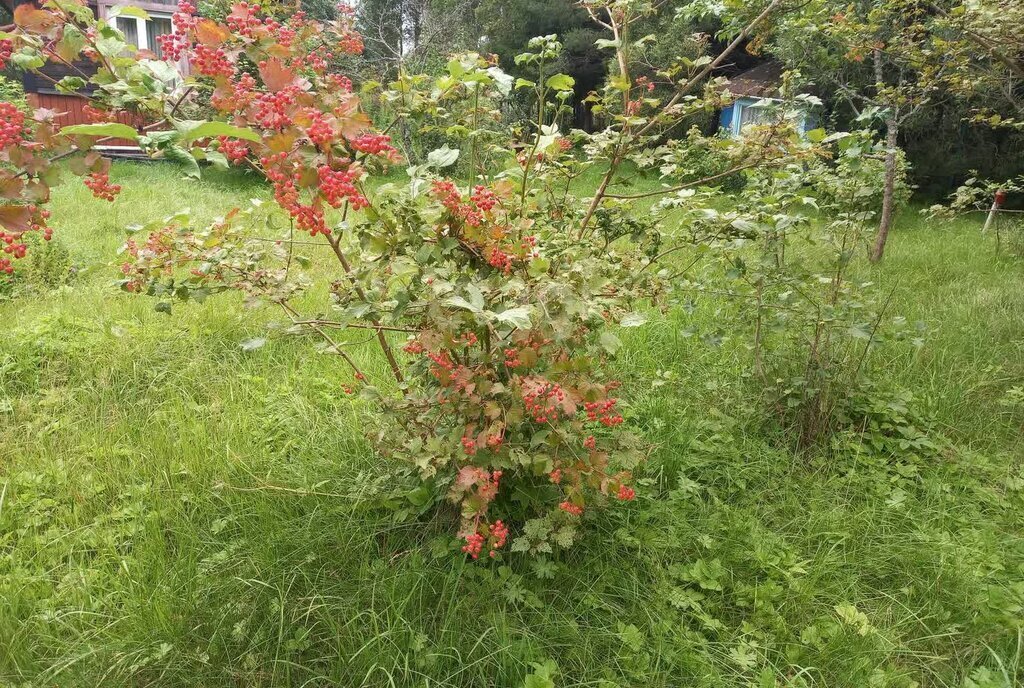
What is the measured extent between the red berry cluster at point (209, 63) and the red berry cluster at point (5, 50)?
1.13ft

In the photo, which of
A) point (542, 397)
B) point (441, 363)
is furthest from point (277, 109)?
point (542, 397)

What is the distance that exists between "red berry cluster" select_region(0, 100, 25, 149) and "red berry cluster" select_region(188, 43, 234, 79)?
32cm

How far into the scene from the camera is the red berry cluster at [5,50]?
127 centimetres

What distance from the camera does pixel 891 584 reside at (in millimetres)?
2055

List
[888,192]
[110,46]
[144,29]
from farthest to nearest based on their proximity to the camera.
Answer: [144,29], [888,192], [110,46]

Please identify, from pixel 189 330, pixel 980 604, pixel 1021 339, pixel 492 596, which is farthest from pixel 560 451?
pixel 1021 339

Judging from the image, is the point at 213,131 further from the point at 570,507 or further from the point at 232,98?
the point at 570,507

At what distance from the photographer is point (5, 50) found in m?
1.34

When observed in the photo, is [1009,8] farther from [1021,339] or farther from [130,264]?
[130,264]

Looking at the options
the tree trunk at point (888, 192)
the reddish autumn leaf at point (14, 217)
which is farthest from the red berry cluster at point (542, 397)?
the tree trunk at point (888, 192)

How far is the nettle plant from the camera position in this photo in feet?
4.00

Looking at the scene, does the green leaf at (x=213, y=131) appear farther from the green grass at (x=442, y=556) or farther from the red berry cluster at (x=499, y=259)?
the green grass at (x=442, y=556)

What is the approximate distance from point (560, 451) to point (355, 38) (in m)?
1.35

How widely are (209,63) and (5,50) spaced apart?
442 mm
